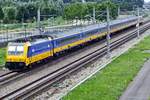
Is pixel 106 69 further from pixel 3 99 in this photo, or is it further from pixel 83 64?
pixel 3 99

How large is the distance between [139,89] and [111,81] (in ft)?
14.9

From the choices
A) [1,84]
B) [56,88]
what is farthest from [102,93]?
[1,84]

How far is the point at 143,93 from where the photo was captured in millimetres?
29906

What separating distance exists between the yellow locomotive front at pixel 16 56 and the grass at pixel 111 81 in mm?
7291

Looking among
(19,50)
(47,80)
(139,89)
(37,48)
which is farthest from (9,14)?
(139,89)

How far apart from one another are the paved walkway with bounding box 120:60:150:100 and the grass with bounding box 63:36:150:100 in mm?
448

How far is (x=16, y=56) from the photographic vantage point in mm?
40812

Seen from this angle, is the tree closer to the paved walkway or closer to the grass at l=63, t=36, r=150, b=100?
the grass at l=63, t=36, r=150, b=100

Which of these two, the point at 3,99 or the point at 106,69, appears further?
the point at 106,69

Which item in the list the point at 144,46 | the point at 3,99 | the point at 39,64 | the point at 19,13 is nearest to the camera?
the point at 3,99

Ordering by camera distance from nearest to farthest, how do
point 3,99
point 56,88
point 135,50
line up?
point 3,99 < point 56,88 < point 135,50

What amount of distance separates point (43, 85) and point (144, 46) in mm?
35398

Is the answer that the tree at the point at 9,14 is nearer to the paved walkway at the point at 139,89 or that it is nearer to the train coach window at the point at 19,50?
the train coach window at the point at 19,50

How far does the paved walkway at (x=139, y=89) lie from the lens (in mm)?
28706
